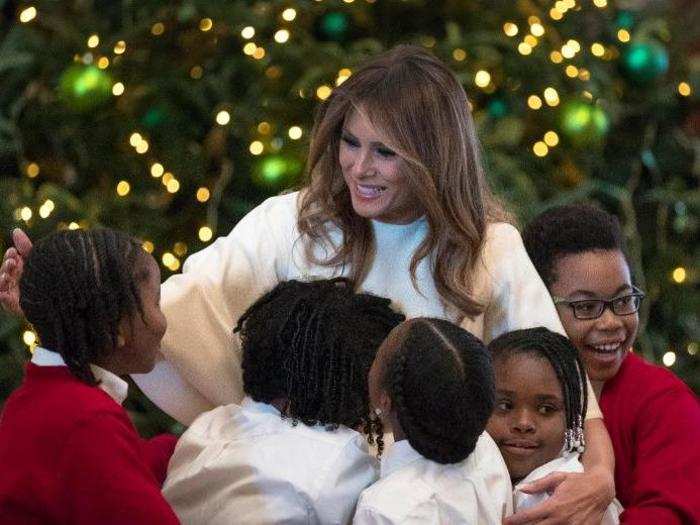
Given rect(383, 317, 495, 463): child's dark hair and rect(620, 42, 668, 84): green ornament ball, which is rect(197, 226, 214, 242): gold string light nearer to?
rect(620, 42, 668, 84): green ornament ball

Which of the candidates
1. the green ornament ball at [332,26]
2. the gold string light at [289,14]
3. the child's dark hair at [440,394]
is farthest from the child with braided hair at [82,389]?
the green ornament ball at [332,26]

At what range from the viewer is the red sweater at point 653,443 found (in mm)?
2938

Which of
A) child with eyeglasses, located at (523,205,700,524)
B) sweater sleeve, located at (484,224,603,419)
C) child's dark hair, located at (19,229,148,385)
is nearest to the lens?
child's dark hair, located at (19,229,148,385)

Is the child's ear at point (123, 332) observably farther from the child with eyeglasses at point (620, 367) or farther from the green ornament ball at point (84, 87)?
the green ornament ball at point (84, 87)

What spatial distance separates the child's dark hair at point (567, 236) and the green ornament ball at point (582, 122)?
4.73ft

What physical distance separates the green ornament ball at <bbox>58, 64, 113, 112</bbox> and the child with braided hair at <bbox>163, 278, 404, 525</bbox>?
5.76ft

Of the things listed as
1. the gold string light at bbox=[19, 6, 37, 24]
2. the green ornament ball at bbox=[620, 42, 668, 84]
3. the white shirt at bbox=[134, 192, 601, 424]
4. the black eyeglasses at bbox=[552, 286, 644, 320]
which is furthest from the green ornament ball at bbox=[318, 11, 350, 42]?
the black eyeglasses at bbox=[552, 286, 644, 320]

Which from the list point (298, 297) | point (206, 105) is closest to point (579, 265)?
point (298, 297)

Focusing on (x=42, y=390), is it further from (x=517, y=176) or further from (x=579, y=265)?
(x=517, y=176)

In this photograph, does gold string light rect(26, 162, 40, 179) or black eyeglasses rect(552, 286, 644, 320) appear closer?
black eyeglasses rect(552, 286, 644, 320)

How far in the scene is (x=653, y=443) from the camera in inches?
120

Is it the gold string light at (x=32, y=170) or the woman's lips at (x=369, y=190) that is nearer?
the woman's lips at (x=369, y=190)

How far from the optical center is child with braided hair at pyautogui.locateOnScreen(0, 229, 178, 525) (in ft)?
7.91

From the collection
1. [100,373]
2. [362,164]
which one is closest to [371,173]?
[362,164]
